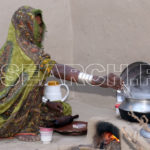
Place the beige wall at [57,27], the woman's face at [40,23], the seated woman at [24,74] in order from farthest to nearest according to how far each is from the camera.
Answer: the beige wall at [57,27]
the woman's face at [40,23]
the seated woman at [24,74]

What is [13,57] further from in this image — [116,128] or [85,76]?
[116,128]

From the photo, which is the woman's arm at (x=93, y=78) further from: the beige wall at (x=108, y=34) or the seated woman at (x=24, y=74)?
the beige wall at (x=108, y=34)

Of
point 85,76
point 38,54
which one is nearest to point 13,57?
point 38,54

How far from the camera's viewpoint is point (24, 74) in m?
3.14

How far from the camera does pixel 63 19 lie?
15.7ft

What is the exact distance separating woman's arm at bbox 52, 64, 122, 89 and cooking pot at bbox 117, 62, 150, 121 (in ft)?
0.59

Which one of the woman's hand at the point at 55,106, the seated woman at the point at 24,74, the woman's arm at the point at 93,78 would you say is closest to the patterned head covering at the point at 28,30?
the seated woman at the point at 24,74

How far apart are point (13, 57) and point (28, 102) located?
1.48 ft

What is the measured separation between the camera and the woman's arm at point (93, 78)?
9.29 ft

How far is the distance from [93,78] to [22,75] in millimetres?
690

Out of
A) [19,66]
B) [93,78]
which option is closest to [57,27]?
[19,66]

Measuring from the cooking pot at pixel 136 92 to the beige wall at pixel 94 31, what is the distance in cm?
23

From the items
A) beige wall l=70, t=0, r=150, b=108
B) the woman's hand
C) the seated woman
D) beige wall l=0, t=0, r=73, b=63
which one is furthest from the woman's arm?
beige wall l=0, t=0, r=73, b=63

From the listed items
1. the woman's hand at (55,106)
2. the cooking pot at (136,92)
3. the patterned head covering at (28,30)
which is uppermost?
the patterned head covering at (28,30)
